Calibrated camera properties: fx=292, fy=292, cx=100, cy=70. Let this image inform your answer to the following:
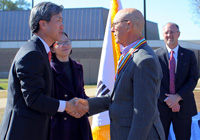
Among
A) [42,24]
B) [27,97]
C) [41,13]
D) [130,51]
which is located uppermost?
[41,13]

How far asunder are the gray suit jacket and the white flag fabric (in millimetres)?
2298

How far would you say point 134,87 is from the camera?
231 centimetres

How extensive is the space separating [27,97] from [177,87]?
2559mm

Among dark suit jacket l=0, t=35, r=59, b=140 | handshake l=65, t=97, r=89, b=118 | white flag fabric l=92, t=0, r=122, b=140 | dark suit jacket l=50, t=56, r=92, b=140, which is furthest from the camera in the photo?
white flag fabric l=92, t=0, r=122, b=140

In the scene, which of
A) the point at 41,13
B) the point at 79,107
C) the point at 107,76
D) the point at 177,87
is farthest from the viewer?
the point at 107,76

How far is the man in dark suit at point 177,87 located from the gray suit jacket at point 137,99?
185 centimetres

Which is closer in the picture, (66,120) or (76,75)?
(66,120)

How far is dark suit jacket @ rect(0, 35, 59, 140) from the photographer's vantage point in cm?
248

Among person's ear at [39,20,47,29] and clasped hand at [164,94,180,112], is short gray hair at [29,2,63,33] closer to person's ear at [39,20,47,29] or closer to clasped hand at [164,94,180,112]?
person's ear at [39,20,47,29]

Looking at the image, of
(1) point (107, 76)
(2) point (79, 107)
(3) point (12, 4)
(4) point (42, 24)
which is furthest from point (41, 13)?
(3) point (12, 4)

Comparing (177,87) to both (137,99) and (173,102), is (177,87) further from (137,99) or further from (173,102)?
(137,99)

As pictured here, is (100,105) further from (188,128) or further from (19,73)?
(188,128)

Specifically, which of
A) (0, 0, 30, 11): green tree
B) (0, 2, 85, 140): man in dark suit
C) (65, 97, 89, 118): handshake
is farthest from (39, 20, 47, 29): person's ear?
(0, 0, 30, 11): green tree

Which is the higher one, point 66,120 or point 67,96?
point 67,96
